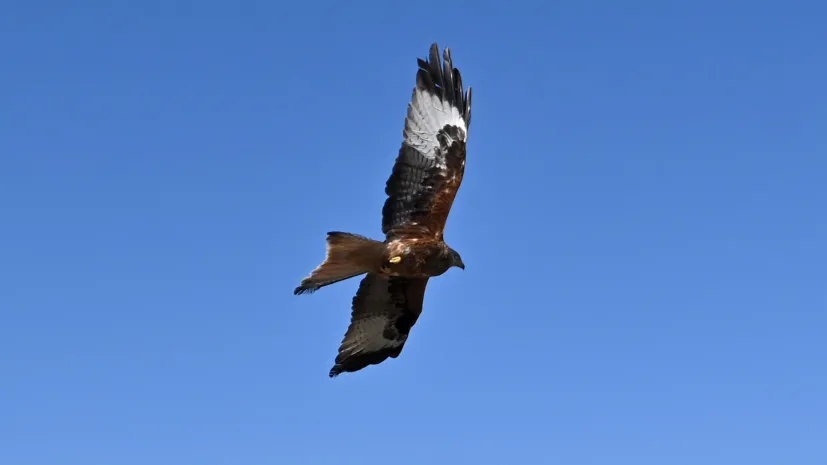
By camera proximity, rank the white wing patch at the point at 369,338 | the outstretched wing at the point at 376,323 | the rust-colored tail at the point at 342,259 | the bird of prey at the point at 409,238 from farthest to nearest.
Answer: the white wing patch at the point at 369,338 → the outstretched wing at the point at 376,323 → the bird of prey at the point at 409,238 → the rust-colored tail at the point at 342,259

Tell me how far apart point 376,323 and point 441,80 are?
287 centimetres

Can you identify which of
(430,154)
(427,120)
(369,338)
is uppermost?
(427,120)

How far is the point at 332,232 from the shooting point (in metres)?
11.1

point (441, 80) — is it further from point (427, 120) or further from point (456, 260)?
point (456, 260)

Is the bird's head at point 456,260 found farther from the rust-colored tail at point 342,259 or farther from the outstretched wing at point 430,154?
the rust-colored tail at point 342,259

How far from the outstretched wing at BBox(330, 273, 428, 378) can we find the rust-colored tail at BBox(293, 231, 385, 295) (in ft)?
4.73

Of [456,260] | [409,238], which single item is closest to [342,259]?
[409,238]

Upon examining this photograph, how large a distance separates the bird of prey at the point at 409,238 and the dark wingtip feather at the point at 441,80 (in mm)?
11

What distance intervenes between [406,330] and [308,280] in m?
2.29

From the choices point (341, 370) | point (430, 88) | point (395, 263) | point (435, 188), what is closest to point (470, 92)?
point (430, 88)

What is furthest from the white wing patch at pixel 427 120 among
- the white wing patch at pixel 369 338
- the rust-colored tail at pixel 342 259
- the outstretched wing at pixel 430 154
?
the white wing patch at pixel 369 338

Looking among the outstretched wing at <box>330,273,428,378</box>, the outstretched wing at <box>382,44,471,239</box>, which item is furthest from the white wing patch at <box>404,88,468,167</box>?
the outstretched wing at <box>330,273,428,378</box>

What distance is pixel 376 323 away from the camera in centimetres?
1307

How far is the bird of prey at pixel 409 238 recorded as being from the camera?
37.5 ft
